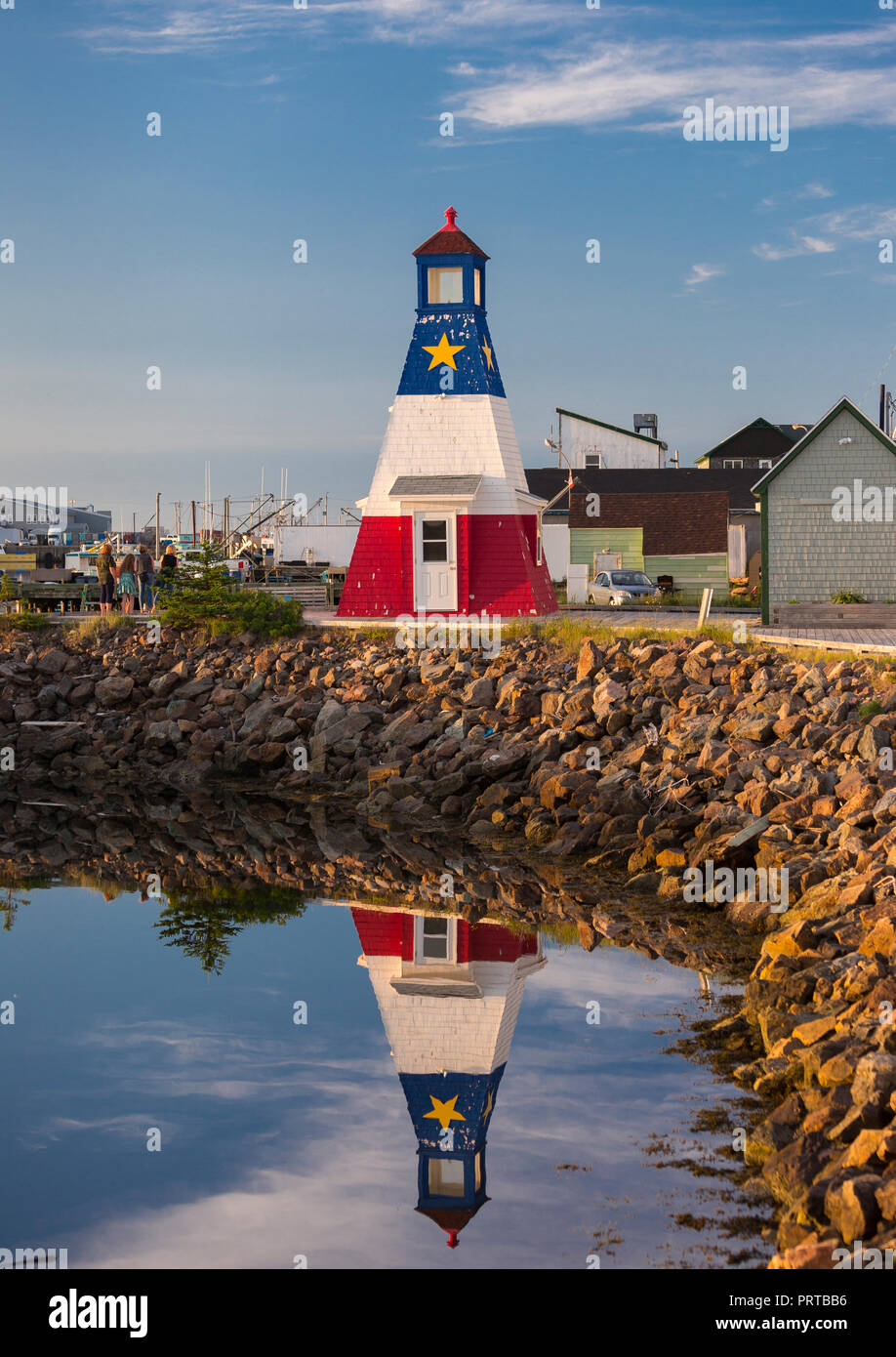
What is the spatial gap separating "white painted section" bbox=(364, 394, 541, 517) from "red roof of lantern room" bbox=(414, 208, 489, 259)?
295cm

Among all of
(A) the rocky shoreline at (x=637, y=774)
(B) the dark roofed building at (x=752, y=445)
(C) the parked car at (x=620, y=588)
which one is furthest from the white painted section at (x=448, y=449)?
(B) the dark roofed building at (x=752, y=445)

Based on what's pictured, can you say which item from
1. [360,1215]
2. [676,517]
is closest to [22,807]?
[360,1215]

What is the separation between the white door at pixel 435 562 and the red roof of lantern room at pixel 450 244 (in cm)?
538

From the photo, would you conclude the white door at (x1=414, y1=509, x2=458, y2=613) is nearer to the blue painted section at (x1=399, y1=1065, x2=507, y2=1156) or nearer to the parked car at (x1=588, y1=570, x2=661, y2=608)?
the parked car at (x1=588, y1=570, x2=661, y2=608)

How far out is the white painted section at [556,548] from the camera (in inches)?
2000

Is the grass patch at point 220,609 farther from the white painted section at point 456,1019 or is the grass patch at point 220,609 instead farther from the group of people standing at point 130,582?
the white painted section at point 456,1019

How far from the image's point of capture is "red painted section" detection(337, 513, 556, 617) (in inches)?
1162

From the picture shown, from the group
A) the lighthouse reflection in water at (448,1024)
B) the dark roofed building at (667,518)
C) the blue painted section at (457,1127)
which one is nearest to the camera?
the blue painted section at (457,1127)

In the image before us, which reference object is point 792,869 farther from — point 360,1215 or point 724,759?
point 360,1215

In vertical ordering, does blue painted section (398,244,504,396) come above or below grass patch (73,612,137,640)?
above

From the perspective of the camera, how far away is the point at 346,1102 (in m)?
11.7

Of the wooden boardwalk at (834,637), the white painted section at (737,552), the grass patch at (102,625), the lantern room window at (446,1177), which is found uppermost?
the white painted section at (737,552)

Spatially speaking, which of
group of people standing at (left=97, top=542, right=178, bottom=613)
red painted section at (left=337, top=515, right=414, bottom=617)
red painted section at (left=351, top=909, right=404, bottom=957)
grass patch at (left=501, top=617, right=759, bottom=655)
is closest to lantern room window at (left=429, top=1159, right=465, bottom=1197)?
red painted section at (left=351, top=909, right=404, bottom=957)

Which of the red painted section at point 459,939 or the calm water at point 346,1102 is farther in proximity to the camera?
the red painted section at point 459,939
